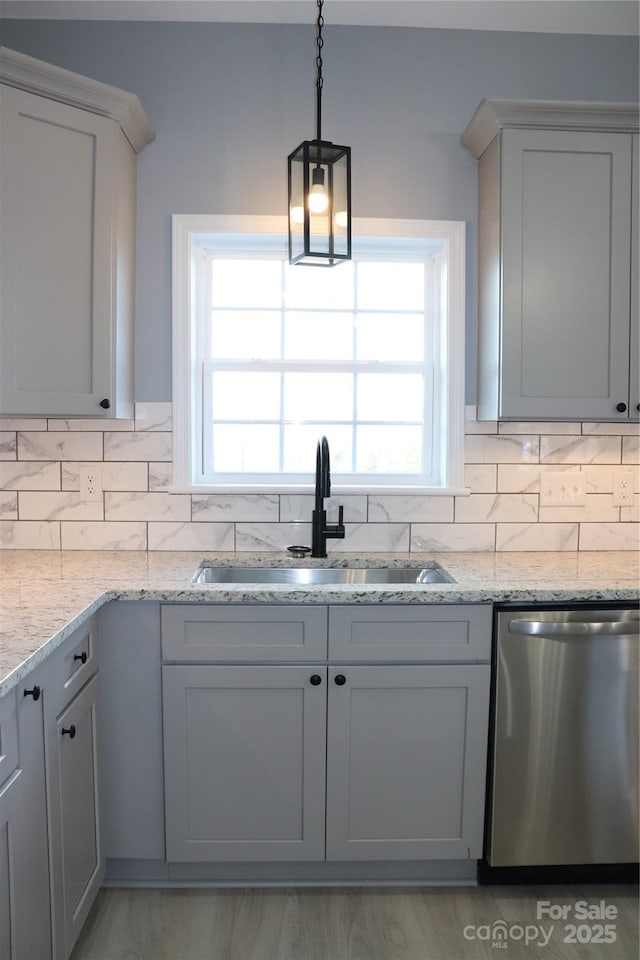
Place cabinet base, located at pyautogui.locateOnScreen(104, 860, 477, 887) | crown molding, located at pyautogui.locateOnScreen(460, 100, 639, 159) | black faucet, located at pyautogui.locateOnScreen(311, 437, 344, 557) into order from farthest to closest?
black faucet, located at pyautogui.locateOnScreen(311, 437, 344, 557), crown molding, located at pyautogui.locateOnScreen(460, 100, 639, 159), cabinet base, located at pyautogui.locateOnScreen(104, 860, 477, 887)

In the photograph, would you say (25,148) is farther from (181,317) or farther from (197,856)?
(197,856)

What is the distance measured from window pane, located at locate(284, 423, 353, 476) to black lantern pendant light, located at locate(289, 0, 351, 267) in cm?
100

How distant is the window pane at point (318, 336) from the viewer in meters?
2.86

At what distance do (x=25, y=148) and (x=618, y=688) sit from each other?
2.46 m

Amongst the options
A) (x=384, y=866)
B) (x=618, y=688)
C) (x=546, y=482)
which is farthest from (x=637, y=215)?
(x=384, y=866)

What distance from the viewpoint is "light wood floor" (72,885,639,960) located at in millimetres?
1926

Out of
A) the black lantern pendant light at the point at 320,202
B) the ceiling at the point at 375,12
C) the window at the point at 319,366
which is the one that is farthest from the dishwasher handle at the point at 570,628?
the ceiling at the point at 375,12

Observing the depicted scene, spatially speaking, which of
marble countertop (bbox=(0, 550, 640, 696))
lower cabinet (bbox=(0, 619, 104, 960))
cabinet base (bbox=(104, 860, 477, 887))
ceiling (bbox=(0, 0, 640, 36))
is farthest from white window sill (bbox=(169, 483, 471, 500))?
ceiling (bbox=(0, 0, 640, 36))

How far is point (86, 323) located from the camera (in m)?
2.31

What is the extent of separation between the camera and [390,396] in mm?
2893

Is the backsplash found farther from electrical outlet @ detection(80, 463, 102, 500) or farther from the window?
the window

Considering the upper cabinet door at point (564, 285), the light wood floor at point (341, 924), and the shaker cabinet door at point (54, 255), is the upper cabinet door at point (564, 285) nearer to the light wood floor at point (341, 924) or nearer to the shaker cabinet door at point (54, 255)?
the shaker cabinet door at point (54, 255)

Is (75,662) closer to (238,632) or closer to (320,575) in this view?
(238,632)

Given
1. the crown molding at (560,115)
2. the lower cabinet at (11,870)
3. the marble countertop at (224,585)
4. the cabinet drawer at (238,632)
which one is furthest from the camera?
the crown molding at (560,115)
